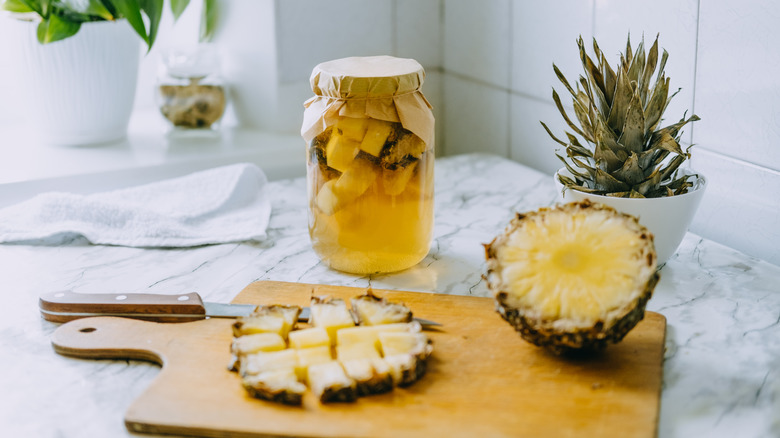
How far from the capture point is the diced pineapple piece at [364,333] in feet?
2.77

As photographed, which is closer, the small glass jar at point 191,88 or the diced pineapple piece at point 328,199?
the diced pineapple piece at point 328,199

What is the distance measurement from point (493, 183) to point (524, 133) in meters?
0.17

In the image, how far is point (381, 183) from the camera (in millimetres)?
1025

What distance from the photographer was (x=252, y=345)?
84 cm

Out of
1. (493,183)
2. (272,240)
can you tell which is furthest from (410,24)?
(272,240)

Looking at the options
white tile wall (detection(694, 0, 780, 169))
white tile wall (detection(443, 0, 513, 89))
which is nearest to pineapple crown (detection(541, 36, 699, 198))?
white tile wall (detection(694, 0, 780, 169))

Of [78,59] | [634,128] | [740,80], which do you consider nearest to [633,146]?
[634,128]

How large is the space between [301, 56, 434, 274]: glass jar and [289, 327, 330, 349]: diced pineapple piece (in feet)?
0.75

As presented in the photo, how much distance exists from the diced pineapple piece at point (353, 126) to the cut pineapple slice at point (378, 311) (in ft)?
0.67

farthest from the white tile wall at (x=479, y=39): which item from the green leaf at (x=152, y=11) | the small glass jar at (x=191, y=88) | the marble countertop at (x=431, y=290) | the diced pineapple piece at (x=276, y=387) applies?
the diced pineapple piece at (x=276, y=387)

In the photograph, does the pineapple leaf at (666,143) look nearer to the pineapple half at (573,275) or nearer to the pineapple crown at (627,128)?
the pineapple crown at (627,128)

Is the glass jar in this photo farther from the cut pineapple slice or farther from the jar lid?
the cut pineapple slice

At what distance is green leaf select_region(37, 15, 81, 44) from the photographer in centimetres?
157

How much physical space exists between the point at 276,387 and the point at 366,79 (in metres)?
0.39
